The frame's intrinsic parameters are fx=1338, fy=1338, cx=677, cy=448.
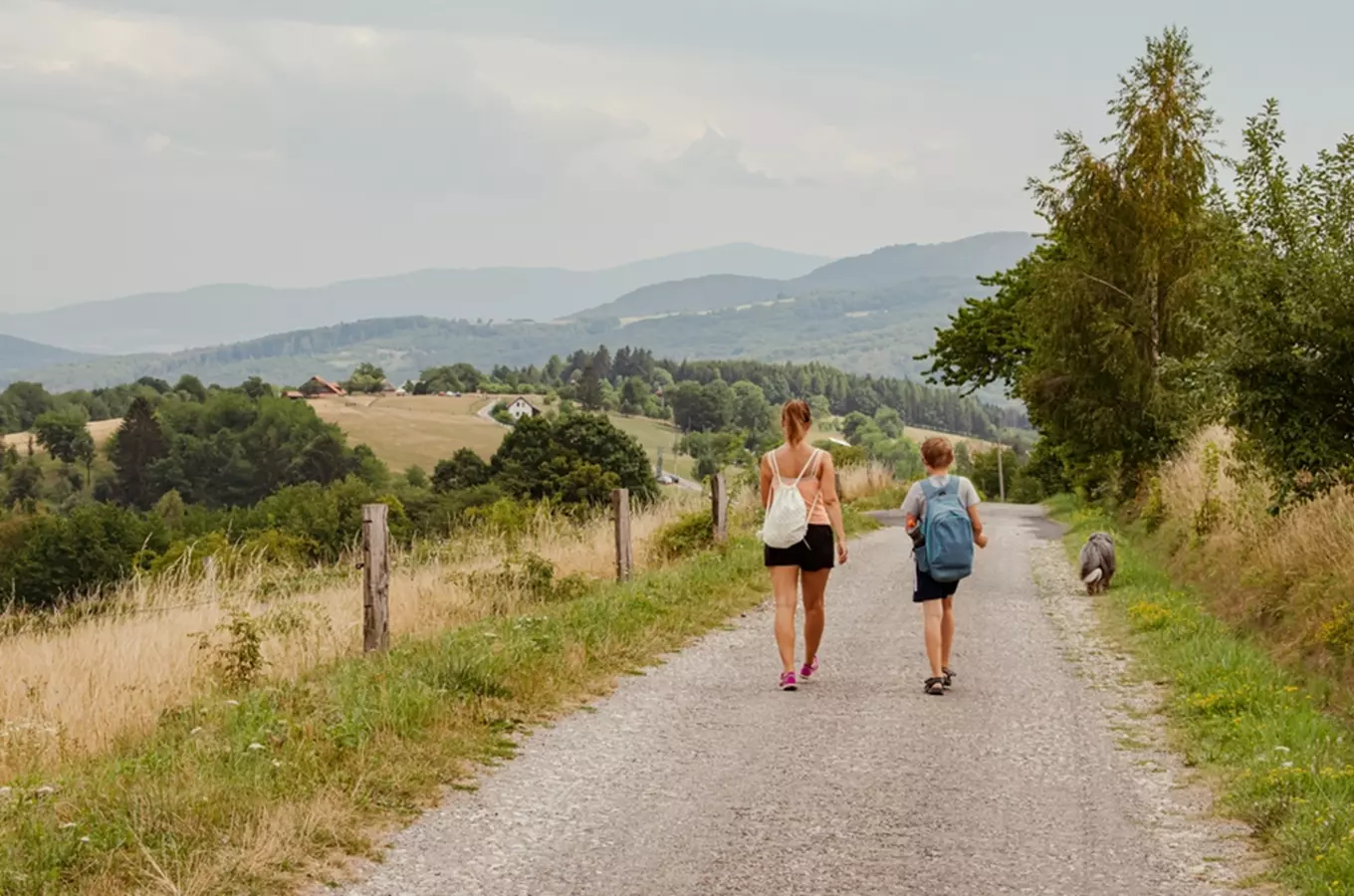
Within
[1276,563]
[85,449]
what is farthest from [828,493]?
[85,449]

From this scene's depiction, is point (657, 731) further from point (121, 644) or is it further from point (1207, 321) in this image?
point (1207, 321)

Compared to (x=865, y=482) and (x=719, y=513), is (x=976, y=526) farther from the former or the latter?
(x=865, y=482)

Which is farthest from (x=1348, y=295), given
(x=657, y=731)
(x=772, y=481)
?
(x=657, y=731)

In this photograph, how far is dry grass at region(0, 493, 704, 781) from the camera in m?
8.45

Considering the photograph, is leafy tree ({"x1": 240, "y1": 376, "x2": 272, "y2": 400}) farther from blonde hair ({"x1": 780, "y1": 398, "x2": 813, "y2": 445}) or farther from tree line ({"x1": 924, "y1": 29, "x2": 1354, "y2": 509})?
blonde hair ({"x1": 780, "y1": 398, "x2": 813, "y2": 445})

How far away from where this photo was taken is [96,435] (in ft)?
518

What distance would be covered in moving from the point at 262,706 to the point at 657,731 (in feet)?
7.88

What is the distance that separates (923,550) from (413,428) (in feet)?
536

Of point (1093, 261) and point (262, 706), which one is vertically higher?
point (1093, 261)

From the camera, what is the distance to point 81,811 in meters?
5.75

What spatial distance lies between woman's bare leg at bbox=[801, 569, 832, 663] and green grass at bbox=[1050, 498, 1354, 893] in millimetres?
2495

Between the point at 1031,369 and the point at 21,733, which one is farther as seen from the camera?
the point at 1031,369

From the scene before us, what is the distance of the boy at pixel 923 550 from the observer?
9594 millimetres

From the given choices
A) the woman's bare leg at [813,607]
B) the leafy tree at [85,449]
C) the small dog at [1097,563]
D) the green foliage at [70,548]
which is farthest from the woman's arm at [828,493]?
the leafy tree at [85,449]
